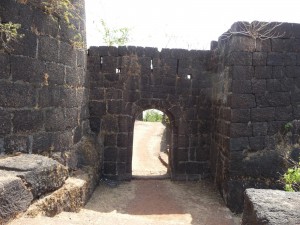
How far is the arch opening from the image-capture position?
363 inches

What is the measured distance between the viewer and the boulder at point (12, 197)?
277 centimetres

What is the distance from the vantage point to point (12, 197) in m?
2.95

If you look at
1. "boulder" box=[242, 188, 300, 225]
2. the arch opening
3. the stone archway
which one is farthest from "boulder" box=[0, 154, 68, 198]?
the arch opening

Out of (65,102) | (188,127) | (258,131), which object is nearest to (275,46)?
(258,131)

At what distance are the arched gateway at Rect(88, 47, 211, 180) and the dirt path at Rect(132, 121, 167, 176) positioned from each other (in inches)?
51.7

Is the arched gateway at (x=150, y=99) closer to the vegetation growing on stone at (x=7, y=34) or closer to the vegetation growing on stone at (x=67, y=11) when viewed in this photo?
the vegetation growing on stone at (x=67, y=11)

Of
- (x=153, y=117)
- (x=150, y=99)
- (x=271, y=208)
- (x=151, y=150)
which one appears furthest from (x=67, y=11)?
(x=153, y=117)

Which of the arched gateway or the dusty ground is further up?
the arched gateway

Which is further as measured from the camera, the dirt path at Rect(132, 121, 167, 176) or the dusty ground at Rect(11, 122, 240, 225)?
the dirt path at Rect(132, 121, 167, 176)

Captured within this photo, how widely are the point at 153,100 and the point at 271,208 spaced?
219 inches

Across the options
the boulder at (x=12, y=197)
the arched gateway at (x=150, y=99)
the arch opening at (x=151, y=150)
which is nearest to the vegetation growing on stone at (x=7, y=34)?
the boulder at (x=12, y=197)

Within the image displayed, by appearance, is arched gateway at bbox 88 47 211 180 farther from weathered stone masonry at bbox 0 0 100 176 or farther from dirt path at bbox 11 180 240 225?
weathered stone masonry at bbox 0 0 100 176

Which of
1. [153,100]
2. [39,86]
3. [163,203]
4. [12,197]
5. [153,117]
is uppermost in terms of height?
[39,86]

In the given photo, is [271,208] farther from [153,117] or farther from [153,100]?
[153,117]
